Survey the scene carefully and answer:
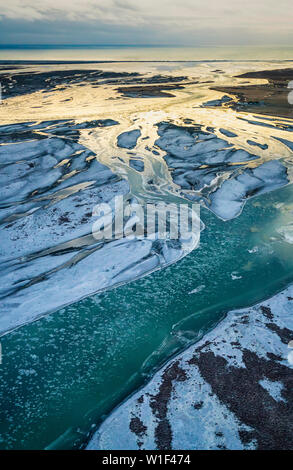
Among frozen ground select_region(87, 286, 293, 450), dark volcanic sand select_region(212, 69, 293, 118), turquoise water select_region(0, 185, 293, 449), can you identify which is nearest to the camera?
frozen ground select_region(87, 286, 293, 450)

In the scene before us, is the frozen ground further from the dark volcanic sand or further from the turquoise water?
the dark volcanic sand

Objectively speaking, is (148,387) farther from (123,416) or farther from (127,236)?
(127,236)

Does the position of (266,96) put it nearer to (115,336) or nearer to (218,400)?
(115,336)

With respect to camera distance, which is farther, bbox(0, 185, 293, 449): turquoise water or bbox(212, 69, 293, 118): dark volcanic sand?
bbox(212, 69, 293, 118): dark volcanic sand

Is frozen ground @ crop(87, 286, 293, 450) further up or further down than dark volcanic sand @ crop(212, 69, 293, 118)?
further down

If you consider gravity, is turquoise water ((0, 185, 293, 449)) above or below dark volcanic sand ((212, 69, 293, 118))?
below

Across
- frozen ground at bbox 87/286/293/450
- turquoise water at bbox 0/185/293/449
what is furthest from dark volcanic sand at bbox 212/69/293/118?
frozen ground at bbox 87/286/293/450

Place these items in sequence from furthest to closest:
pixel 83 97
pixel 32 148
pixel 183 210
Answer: pixel 83 97 → pixel 32 148 → pixel 183 210

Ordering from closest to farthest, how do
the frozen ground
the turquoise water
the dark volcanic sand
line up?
the frozen ground, the turquoise water, the dark volcanic sand

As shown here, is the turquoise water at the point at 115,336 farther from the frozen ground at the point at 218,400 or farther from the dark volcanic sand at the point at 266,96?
the dark volcanic sand at the point at 266,96
